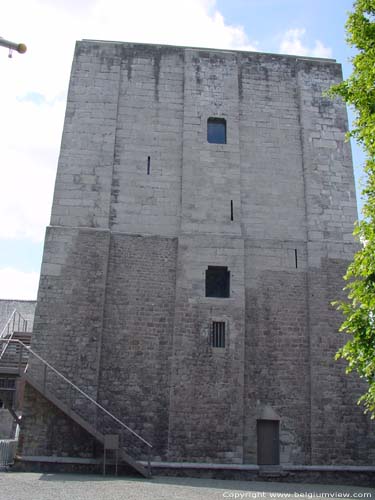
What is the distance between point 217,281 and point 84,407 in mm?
4577

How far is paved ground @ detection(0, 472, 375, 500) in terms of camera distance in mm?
8594

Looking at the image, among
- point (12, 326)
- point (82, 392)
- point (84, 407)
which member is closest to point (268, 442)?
point (84, 407)

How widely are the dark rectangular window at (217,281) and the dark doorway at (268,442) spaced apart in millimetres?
3304

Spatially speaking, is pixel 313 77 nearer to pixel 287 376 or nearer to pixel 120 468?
pixel 287 376

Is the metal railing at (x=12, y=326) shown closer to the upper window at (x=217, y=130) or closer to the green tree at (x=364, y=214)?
the upper window at (x=217, y=130)

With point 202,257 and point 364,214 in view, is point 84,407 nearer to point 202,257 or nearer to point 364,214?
point 202,257

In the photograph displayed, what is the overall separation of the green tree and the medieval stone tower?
4.40 metres

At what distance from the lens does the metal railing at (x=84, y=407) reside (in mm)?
12055

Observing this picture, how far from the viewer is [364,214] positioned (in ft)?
28.3

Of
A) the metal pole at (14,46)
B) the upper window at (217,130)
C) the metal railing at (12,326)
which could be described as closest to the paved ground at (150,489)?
the metal railing at (12,326)

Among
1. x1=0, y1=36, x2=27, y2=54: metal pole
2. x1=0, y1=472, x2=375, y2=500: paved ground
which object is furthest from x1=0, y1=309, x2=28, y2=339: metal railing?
x1=0, y1=36, x2=27, y2=54: metal pole

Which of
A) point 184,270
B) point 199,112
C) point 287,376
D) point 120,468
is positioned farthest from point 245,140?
point 120,468

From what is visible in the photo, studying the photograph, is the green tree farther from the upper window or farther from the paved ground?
the upper window

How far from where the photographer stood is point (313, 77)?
16.1 meters
